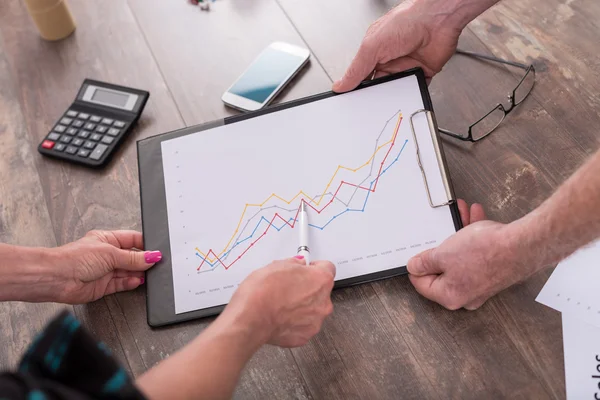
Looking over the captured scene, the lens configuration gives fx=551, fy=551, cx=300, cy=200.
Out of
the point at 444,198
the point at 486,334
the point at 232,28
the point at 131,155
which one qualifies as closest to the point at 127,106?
the point at 131,155

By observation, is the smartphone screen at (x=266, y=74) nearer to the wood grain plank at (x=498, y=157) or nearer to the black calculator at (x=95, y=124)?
the wood grain plank at (x=498, y=157)

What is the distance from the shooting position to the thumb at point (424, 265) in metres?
0.66

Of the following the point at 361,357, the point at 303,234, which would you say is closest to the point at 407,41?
the point at 303,234

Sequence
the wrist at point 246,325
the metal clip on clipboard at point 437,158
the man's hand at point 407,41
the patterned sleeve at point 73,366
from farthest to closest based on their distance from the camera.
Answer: the man's hand at point 407,41, the metal clip on clipboard at point 437,158, the wrist at point 246,325, the patterned sleeve at point 73,366

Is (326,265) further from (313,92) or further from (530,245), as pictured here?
(313,92)

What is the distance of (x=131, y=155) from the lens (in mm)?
917

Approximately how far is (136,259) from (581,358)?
57cm

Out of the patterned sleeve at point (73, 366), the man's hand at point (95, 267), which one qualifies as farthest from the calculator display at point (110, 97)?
the patterned sleeve at point (73, 366)

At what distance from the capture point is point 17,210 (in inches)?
35.6

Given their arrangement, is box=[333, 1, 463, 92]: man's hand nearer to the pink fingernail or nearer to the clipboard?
the clipboard

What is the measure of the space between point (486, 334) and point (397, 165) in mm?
241

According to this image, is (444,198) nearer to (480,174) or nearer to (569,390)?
(480,174)

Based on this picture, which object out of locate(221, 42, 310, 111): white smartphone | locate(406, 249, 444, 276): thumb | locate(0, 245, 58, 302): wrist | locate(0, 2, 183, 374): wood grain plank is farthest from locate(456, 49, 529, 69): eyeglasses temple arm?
locate(0, 245, 58, 302): wrist

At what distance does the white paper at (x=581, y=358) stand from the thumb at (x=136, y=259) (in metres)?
0.54
